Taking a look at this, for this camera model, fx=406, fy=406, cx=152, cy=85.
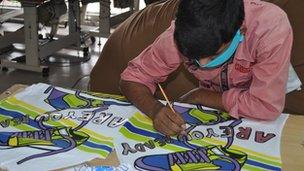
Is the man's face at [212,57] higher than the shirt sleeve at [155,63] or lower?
higher

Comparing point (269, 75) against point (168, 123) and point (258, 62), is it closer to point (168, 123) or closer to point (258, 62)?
point (258, 62)

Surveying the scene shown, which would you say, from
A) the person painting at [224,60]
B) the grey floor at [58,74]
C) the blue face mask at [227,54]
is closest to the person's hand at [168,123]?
the person painting at [224,60]

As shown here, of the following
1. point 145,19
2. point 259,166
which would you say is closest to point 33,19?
point 145,19

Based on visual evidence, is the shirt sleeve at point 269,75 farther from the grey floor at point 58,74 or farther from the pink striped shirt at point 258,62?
the grey floor at point 58,74

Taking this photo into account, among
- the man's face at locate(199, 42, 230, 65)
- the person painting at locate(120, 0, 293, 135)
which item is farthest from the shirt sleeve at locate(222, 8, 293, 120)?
the man's face at locate(199, 42, 230, 65)

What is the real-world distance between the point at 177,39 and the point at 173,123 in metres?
0.24

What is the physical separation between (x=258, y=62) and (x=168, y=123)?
313 mm

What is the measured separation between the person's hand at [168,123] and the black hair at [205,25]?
8.0 inches

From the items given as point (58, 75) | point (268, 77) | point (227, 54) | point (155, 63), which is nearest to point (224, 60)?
point (227, 54)

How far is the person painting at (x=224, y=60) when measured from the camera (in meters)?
0.93

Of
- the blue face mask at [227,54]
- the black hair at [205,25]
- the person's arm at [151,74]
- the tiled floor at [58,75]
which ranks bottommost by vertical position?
the tiled floor at [58,75]

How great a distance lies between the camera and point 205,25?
2.99 feet

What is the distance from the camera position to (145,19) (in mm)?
1826

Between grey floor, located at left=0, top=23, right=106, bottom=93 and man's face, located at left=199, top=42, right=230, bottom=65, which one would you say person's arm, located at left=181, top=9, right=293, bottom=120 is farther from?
grey floor, located at left=0, top=23, right=106, bottom=93
